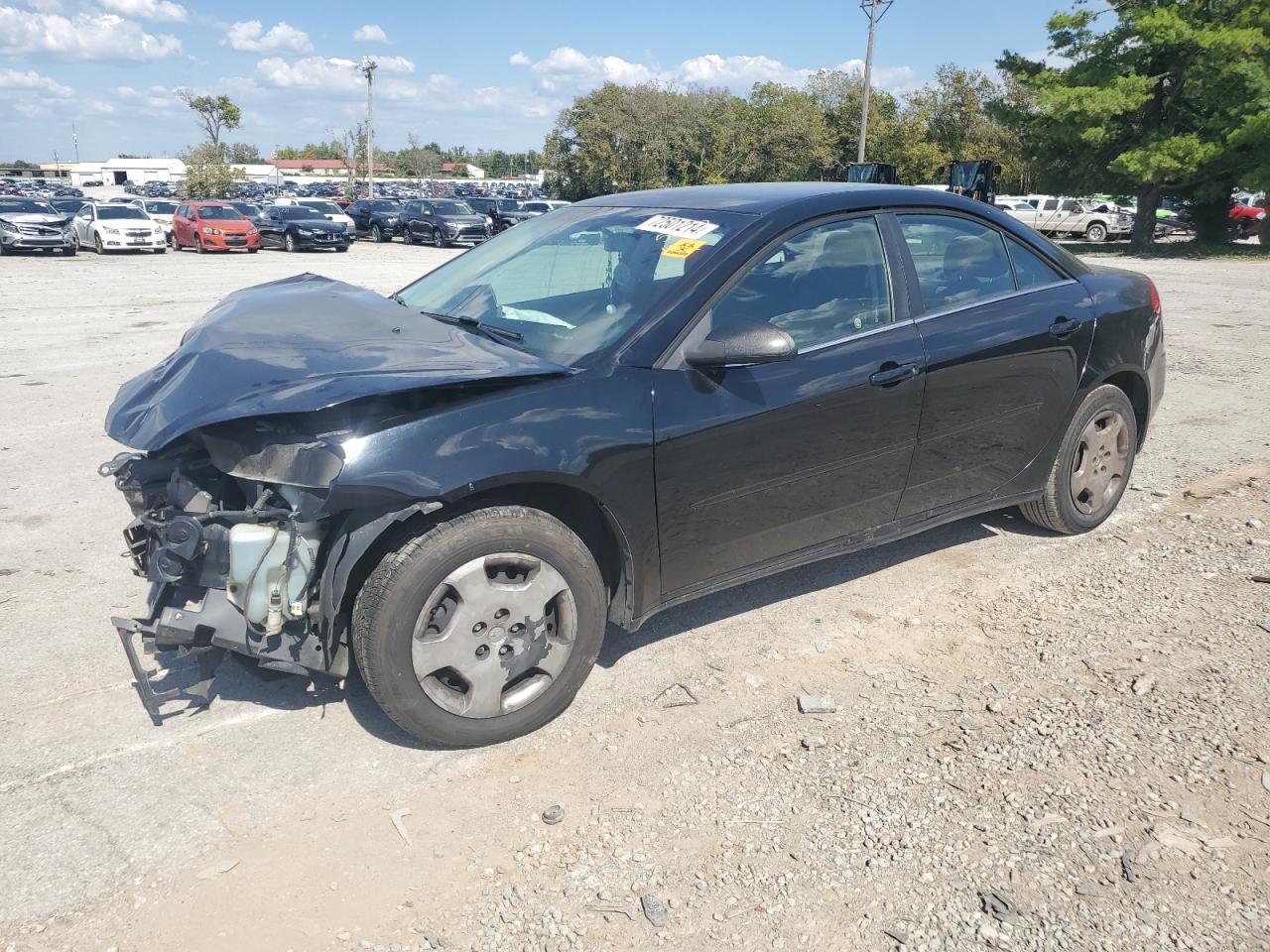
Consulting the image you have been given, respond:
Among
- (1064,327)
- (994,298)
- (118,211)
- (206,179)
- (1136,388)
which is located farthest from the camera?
(206,179)

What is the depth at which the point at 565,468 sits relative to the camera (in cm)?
306

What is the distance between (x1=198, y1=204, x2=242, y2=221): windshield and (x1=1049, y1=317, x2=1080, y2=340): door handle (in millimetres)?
28183

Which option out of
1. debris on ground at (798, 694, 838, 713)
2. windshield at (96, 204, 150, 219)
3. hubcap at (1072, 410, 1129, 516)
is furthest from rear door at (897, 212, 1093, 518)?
windshield at (96, 204, 150, 219)

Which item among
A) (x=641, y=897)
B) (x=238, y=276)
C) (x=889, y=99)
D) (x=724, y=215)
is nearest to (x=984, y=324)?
(x=724, y=215)

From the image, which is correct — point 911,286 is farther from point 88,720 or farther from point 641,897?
point 88,720

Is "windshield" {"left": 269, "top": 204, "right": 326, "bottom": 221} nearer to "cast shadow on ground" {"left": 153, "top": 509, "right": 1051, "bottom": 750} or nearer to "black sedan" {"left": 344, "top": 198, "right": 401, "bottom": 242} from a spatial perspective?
"black sedan" {"left": 344, "top": 198, "right": 401, "bottom": 242}

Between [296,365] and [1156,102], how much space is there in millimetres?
31657

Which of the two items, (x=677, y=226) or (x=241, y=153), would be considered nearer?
(x=677, y=226)

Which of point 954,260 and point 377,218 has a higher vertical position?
point 377,218

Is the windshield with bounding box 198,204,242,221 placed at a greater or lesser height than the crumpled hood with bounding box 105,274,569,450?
greater

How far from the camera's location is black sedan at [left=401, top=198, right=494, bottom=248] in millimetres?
32312

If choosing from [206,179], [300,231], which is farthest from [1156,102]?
[206,179]

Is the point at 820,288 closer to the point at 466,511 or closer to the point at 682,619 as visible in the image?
the point at 682,619

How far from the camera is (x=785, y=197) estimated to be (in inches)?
151
